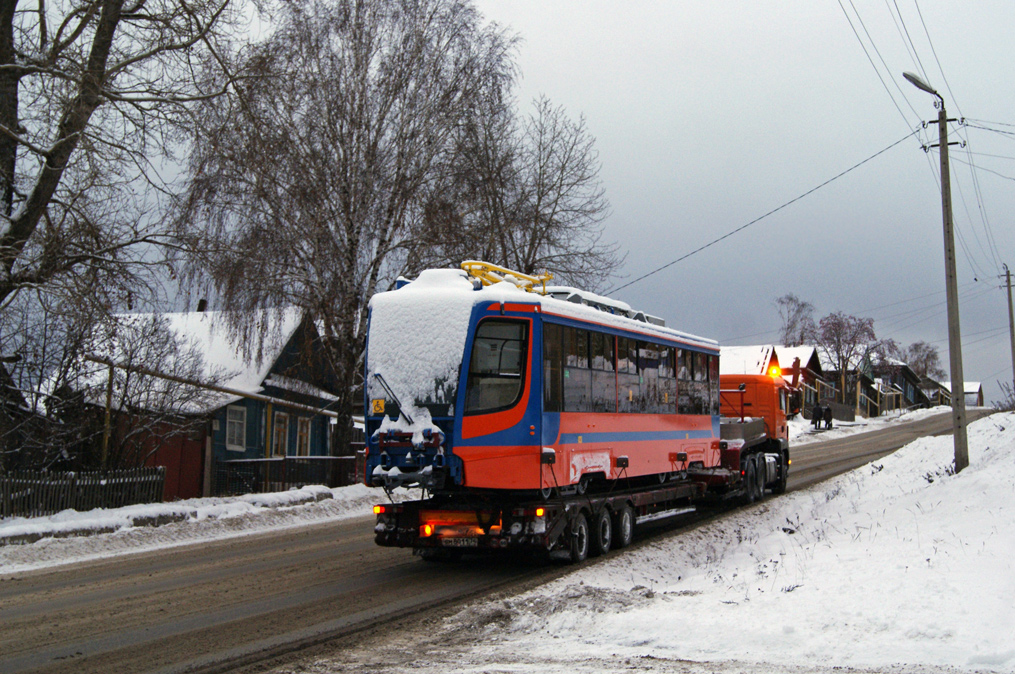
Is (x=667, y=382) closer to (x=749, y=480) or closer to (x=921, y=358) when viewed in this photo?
(x=749, y=480)

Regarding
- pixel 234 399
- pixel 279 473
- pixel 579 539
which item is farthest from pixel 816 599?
pixel 234 399

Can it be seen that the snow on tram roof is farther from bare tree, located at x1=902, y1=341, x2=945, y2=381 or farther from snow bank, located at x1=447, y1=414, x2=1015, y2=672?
bare tree, located at x1=902, y1=341, x2=945, y2=381

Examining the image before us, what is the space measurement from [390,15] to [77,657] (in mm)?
21045

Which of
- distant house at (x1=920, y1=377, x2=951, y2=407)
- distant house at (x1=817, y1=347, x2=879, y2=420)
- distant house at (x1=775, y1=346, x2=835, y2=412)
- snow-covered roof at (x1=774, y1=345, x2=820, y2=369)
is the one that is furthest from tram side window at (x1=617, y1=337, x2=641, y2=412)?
distant house at (x1=920, y1=377, x2=951, y2=407)

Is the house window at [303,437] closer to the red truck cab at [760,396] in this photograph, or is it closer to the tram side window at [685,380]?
the red truck cab at [760,396]

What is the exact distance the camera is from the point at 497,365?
10.8m

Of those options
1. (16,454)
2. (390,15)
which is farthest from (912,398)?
(16,454)

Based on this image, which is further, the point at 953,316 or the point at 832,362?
the point at 832,362

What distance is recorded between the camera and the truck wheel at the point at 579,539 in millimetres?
11562

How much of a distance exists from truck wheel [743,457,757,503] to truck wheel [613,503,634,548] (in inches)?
268

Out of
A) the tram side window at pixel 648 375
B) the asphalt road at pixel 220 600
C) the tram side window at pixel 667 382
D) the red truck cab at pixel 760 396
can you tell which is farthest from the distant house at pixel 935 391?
the asphalt road at pixel 220 600

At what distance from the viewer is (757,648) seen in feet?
22.2

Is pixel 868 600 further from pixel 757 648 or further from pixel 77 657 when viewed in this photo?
pixel 77 657

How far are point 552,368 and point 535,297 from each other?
0.92m
